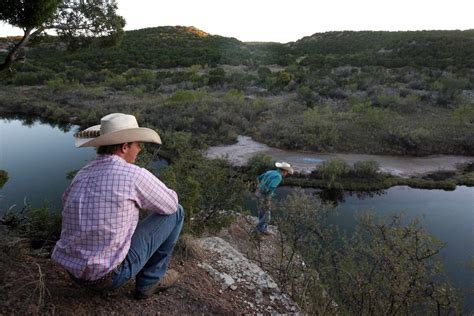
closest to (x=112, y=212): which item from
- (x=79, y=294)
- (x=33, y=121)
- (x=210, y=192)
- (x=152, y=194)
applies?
(x=152, y=194)

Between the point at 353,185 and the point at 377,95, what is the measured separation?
14.0 metres

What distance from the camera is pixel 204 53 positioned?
4778 cm

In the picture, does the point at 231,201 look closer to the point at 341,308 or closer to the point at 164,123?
the point at 341,308

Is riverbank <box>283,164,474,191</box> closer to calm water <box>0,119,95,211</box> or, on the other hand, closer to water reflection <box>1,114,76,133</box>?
calm water <box>0,119,95,211</box>

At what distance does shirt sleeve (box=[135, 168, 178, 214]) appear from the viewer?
8.25 feet

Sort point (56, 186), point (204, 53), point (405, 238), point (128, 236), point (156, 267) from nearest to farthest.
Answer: point (128, 236)
point (156, 267)
point (405, 238)
point (56, 186)
point (204, 53)

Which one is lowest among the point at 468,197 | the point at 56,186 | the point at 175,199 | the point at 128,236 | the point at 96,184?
the point at 468,197

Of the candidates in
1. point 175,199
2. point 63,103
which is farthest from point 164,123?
point 175,199

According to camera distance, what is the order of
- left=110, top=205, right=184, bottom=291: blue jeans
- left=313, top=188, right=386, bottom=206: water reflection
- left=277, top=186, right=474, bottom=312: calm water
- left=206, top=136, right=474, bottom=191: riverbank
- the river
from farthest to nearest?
the river
left=206, top=136, right=474, bottom=191: riverbank
left=313, top=188, right=386, bottom=206: water reflection
left=277, top=186, right=474, bottom=312: calm water
left=110, top=205, right=184, bottom=291: blue jeans

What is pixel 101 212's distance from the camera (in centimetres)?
243

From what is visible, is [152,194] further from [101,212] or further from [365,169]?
[365,169]

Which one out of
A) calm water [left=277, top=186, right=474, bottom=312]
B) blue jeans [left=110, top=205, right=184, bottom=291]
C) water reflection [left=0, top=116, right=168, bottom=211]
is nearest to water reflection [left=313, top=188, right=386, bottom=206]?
calm water [left=277, top=186, right=474, bottom=312]

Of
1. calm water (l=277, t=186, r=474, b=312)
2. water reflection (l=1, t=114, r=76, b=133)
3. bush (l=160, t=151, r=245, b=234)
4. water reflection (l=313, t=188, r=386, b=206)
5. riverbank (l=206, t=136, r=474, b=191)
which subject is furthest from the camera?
water reflection (l=1, t=114, r=76, b=133)

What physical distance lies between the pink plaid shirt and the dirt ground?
11.5 inches
